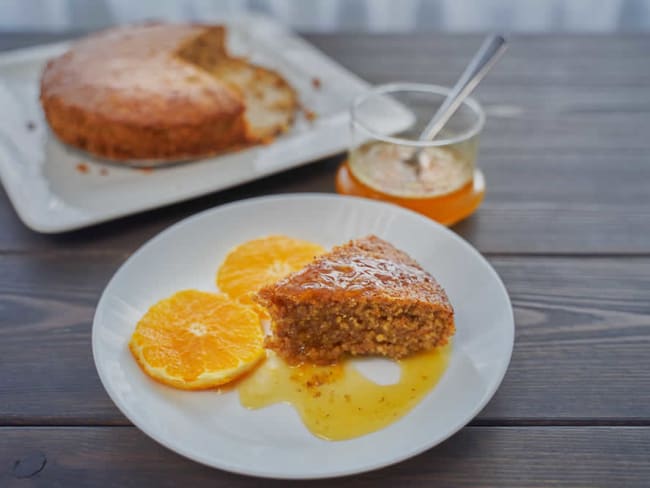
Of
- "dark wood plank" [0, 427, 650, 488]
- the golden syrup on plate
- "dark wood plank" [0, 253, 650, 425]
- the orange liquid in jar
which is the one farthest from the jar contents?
"dark wood plank" [0, 427, 650, 488]

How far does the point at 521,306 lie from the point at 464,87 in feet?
2.06

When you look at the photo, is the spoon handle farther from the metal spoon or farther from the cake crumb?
the cake crumb

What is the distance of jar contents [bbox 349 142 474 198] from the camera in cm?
178

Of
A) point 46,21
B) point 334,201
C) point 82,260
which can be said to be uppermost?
point 334,201

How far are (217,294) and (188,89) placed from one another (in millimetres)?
816

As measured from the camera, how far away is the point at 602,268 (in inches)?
66.7

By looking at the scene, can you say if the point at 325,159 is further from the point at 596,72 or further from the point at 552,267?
the point at 596,72

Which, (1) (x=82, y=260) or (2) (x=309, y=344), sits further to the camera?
(1) (x=82, y=260)

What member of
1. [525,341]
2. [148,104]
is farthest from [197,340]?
[148,104]

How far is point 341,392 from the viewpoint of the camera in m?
1.32

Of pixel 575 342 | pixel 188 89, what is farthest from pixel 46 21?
pixel 575 342

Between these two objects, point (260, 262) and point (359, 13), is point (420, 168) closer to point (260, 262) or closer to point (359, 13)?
point (260, 262)

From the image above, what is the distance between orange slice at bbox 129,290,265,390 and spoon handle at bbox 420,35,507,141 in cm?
74

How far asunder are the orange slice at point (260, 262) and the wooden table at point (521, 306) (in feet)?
0.97
